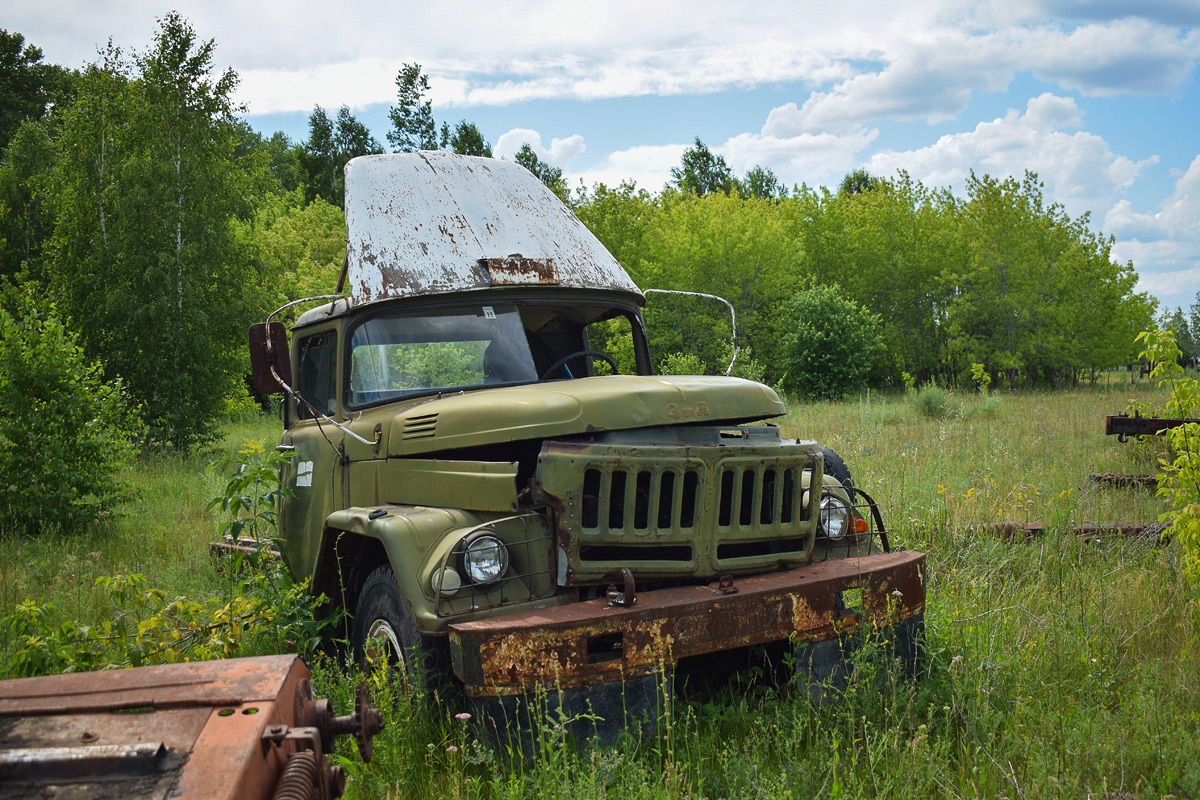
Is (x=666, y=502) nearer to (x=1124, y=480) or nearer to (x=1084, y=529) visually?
(x=1084, y=529)

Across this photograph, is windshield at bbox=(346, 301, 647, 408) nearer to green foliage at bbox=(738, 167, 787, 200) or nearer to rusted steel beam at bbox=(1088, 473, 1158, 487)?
rusted steel beam at bbox=(1088, 473, 1158, 487)

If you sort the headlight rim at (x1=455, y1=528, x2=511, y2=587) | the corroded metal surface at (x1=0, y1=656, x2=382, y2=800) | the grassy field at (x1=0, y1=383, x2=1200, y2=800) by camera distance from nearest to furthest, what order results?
the corroded metal surface at (x1=0, y1=656, x2=382, y2=800) < the grassy field at (x1=0, y1=383, x2=1200, y2=800) < the headlight rim at (x1=455, y1=528, x2=511, y2=587)

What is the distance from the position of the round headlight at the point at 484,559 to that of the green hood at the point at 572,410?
1.51 feet

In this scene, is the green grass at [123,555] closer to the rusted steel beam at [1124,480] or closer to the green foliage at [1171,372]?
the green foliage at [1171,372]

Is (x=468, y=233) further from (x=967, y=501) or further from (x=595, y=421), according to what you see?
(x=967, y=501)

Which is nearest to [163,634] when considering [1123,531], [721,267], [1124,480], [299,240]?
[1123,531]

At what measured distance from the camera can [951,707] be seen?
3.93 meters

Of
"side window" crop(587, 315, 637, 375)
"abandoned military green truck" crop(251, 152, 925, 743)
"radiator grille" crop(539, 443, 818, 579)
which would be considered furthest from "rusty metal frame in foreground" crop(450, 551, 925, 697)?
"side window" crop(587, 315, 637, 375)

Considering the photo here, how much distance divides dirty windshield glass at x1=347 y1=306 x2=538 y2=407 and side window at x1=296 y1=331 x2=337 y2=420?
339 millimetres

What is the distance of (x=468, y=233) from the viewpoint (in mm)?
4918

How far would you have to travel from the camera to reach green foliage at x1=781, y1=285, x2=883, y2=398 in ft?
99.6

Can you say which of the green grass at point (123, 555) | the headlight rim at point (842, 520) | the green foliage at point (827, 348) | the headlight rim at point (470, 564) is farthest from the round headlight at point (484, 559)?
the green foliage at point (827, 348)

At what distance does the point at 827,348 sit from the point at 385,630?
92.7 ft

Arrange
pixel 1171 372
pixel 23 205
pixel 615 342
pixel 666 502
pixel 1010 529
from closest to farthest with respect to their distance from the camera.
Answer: pixel 666 502
pixel 1171 372
pixel 615 342
pixel 1010 529
pixel 23 205
